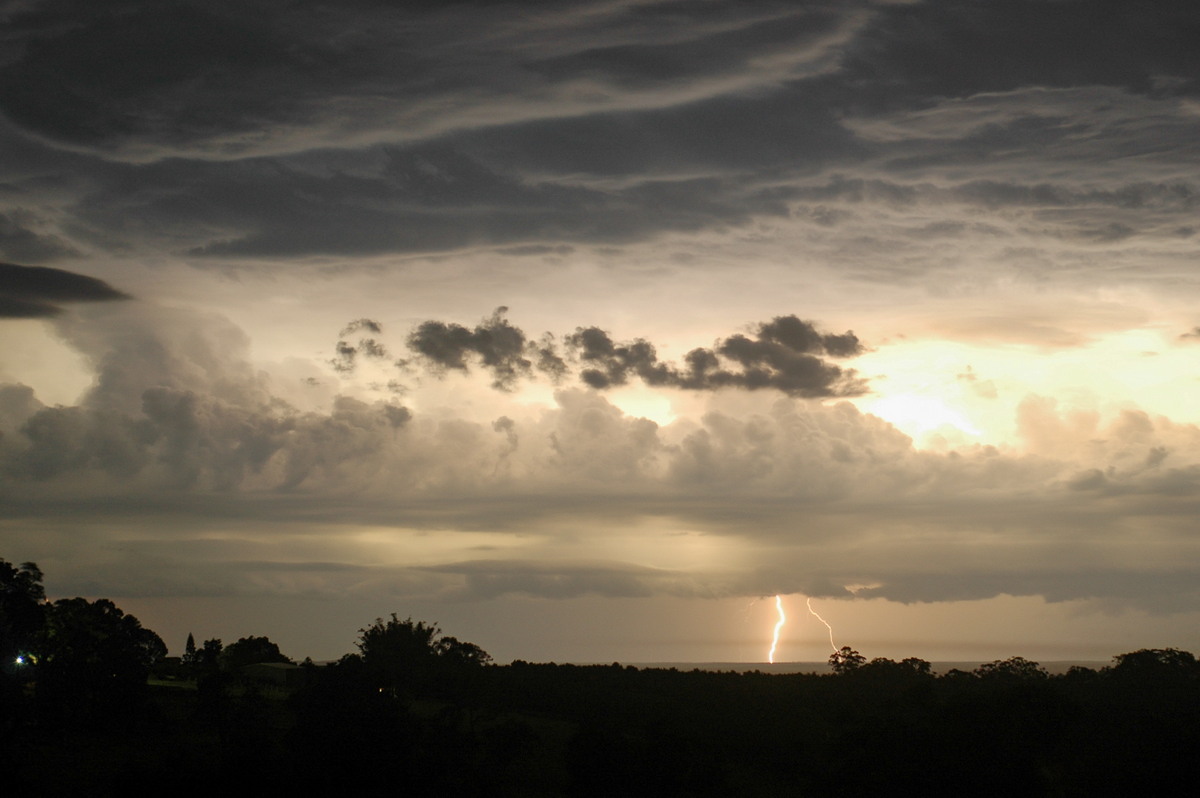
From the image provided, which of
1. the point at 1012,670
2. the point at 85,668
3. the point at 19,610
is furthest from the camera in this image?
the point at 1012,670

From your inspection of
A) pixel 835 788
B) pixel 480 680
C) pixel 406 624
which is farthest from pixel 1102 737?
pixel 406 624

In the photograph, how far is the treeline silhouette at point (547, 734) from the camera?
56562mm

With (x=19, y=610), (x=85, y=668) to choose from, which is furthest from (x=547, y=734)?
(x=19, y=610)

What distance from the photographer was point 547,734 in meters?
92.9

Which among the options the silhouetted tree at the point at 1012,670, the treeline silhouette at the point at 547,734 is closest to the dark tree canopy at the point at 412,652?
the treeline silhouette at the point at 547,734

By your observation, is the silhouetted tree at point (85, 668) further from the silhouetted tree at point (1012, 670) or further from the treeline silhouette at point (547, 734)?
the silhouetted tree at point (1012, 670)

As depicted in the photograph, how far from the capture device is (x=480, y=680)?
130m

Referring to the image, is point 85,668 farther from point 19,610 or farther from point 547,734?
point 547,734

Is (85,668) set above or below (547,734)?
above

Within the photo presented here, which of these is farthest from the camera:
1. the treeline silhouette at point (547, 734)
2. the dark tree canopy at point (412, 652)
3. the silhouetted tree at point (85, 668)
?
the dark tree canopy at point (412, 652)

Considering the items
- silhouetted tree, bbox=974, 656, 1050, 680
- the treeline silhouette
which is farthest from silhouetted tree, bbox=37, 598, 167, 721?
silhouetted tree, bbox=974, 656, 1050, 680

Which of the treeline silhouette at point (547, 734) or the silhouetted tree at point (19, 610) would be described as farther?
the silhouetted tree at point (19, 610)

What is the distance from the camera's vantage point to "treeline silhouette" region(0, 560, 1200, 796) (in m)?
56.6

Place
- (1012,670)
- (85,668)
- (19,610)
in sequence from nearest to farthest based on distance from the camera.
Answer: (85,668) < (19,610) < (1012,670)
